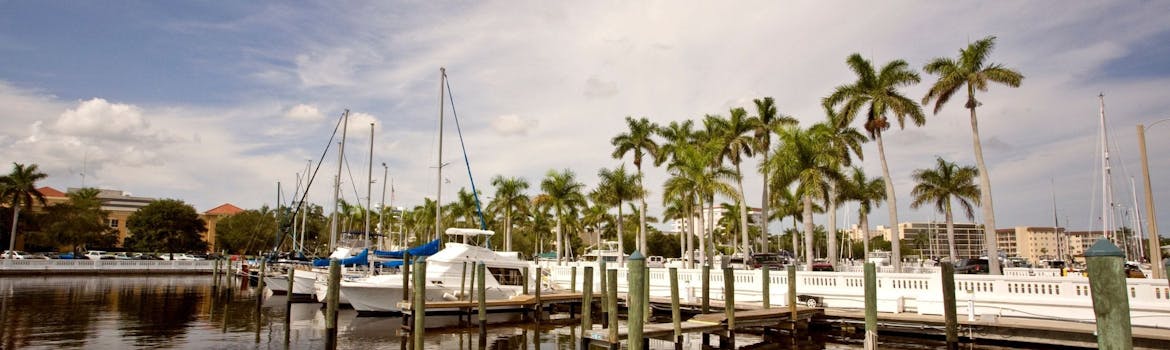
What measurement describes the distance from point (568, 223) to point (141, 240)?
187ft

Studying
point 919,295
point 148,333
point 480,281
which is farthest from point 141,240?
point 919,295

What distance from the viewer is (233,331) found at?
86.4 feet

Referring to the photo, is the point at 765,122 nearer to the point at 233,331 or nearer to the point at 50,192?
the point at 233,331

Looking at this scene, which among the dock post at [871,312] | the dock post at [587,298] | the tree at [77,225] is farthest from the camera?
the tree at [77,225]

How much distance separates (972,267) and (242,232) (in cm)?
9004

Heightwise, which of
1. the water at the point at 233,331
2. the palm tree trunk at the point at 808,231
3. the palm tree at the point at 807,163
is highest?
the palm tree at the point at 807,163

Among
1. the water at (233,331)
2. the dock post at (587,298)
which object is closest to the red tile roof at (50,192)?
the water at (233,331)

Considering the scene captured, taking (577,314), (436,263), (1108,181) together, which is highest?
(1108,181)

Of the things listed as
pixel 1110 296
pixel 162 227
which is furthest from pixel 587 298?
pixel 162 227

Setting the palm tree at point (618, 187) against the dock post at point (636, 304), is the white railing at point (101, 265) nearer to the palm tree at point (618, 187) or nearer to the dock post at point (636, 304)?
the palm tree at point (618, 187)

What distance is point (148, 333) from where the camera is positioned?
24891 mm

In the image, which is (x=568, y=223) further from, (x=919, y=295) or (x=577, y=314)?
(x=919, y=295)

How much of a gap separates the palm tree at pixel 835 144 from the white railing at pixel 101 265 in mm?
67947

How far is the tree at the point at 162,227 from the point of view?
8569 cm
